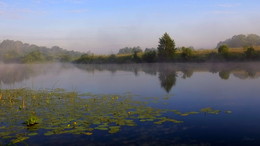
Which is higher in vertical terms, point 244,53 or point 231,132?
point 244,53

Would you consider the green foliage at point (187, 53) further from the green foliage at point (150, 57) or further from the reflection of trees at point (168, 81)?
the reflection of trees at point (168, 81)

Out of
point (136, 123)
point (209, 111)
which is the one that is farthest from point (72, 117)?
point (209, 111)

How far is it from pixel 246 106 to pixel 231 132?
7.00 meters

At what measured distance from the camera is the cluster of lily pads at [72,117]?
44.3ft

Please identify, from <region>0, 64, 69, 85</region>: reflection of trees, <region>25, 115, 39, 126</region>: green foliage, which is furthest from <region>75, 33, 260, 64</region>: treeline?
<region>25, 115, 39, 126</region>: green foliage

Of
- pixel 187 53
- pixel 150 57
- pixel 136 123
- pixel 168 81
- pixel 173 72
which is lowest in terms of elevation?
pixel 136 123

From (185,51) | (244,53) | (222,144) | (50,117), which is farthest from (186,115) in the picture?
(185,51)

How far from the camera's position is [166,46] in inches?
3755

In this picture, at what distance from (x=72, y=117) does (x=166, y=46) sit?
82507mm

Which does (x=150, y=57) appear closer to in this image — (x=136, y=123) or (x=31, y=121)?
(x=136, y=123)

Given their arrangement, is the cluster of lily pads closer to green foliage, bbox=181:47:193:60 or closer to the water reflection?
the water reflection

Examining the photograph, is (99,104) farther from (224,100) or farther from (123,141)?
(224,100)

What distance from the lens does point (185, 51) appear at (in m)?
93.1

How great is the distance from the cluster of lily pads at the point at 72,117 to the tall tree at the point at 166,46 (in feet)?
251
